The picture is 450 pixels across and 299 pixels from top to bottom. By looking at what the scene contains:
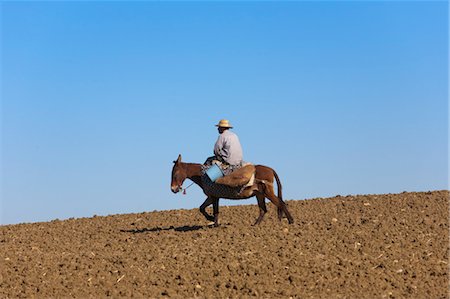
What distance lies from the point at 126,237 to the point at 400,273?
6.20 metres

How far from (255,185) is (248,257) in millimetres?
3683

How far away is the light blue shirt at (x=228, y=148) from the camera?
15695 mm

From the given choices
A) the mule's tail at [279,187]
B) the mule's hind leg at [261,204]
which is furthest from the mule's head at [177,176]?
the mule's tail at [279,187]

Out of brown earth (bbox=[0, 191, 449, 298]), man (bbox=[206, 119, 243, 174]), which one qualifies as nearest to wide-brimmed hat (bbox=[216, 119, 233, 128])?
man (bbox=[206, 119, 243, 174])

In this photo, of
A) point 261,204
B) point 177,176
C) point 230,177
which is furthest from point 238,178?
point 177,176

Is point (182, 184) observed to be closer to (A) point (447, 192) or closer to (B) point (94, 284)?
(B) point (94, 284)

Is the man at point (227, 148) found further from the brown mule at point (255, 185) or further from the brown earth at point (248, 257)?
the brown earth at point (248, 257)

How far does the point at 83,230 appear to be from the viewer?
17906mm

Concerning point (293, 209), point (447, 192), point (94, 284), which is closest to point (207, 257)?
point (94, 284)

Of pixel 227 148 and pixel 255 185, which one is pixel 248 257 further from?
pixel 227 148

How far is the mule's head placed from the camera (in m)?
16.2

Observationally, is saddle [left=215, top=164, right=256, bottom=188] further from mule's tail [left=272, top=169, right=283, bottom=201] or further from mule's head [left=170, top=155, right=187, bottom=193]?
mule's head [left=170, top=155, right=187, bottom=193]

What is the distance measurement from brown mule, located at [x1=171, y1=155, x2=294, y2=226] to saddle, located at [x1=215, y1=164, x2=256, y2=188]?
0.27 meters

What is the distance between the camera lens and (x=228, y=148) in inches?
620
